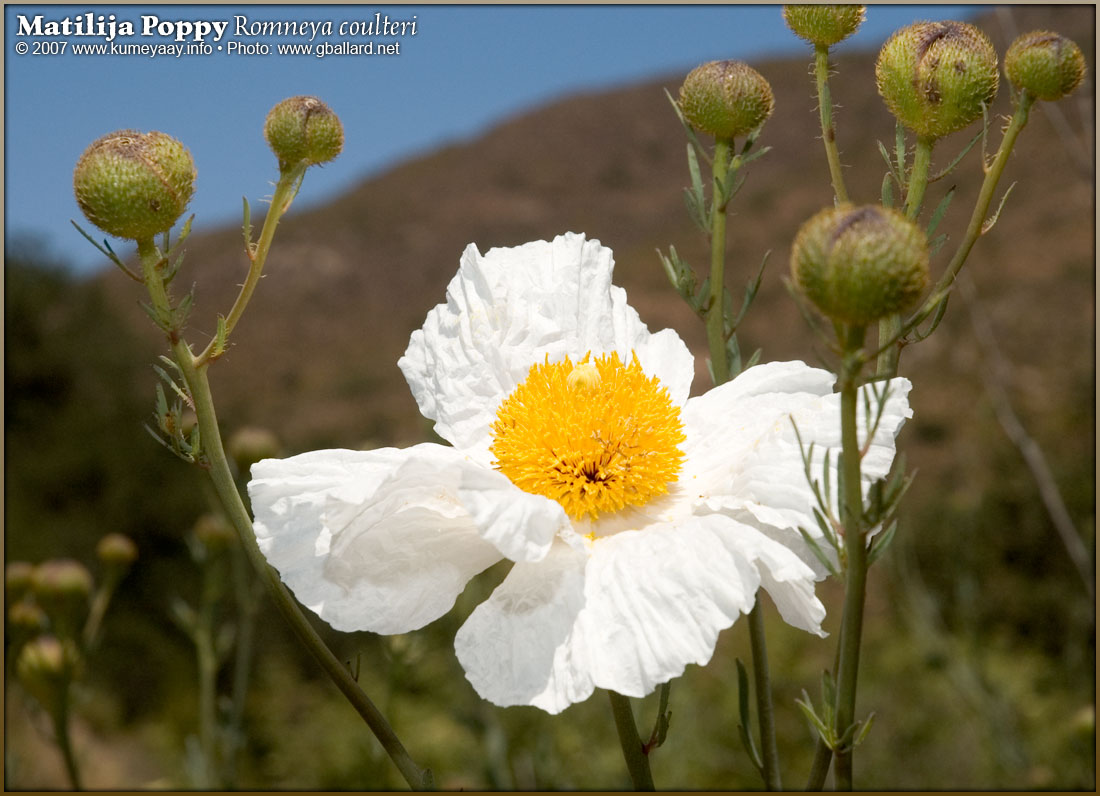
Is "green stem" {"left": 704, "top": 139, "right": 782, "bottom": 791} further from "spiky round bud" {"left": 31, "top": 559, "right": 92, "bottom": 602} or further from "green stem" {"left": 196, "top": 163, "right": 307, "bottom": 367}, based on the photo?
"spiky round bud" {"left": 31, "top": 559, "right": 92, "bottom": 602}

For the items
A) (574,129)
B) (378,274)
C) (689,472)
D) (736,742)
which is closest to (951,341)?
(736,742)

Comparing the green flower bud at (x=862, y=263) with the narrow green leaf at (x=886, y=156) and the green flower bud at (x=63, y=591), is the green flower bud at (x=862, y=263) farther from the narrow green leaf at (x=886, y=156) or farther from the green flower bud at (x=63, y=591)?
the green flower bud at (x=63, y=591)

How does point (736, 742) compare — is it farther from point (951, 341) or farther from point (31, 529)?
point (951, 341)

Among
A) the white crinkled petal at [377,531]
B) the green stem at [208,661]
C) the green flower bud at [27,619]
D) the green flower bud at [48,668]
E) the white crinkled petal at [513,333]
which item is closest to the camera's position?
the white crinkled petal at [377,531]

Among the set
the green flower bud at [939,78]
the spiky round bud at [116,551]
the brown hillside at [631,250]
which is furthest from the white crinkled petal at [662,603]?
the spiky round bud at [116,551]

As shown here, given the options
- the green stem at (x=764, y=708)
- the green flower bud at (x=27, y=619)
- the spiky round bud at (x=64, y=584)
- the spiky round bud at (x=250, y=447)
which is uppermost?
the spiky round bud at (x=250, y=447)

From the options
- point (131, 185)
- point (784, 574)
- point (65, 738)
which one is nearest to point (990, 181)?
point (784, 574)
